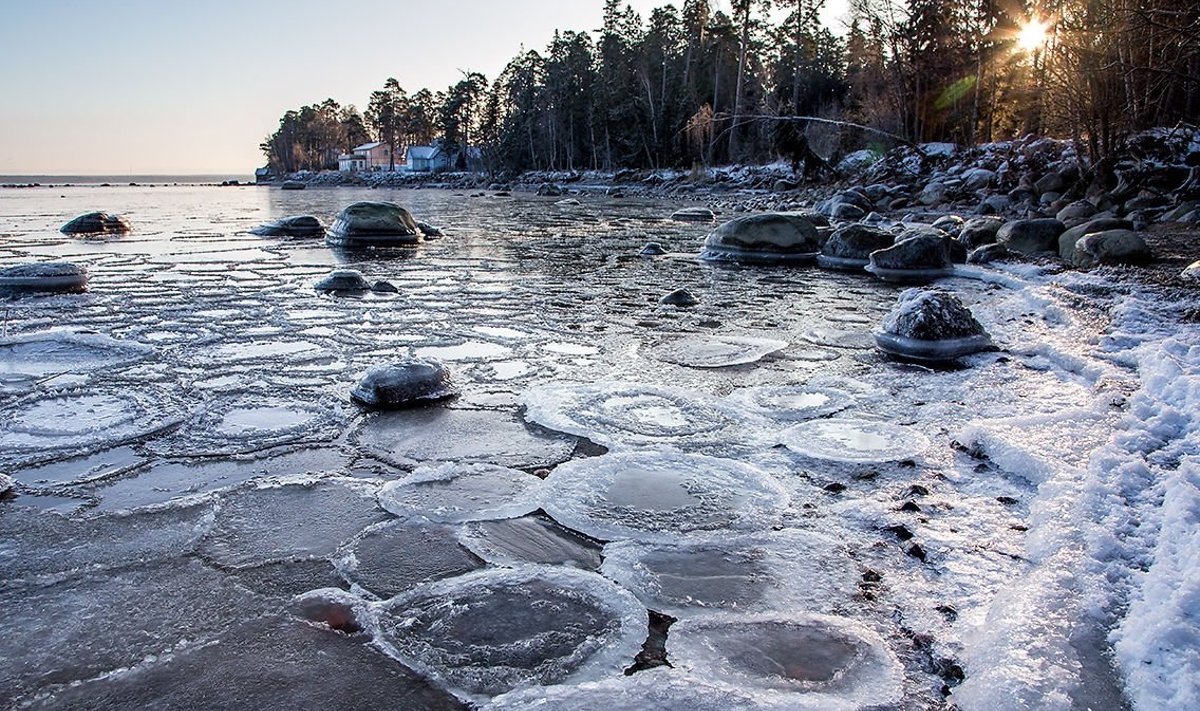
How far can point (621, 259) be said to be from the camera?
10.4 metres

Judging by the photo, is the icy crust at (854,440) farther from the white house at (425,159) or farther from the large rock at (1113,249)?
the white house at (425,159)

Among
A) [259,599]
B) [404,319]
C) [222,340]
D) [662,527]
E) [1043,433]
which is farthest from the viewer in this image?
[404,319]

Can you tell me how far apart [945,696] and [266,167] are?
12967 cm

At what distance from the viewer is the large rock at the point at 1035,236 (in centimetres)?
977

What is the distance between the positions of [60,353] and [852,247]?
8393 mm

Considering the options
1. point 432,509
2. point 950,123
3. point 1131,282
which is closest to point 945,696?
point 432,509

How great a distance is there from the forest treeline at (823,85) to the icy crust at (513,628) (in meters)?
5.88

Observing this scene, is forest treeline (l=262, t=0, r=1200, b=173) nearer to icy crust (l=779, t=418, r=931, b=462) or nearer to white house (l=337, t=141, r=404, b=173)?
icy crust (l=779, t=418, r=931, b=462)

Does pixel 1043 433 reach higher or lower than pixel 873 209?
lower

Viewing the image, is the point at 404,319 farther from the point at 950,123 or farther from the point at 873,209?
the point at 950,123

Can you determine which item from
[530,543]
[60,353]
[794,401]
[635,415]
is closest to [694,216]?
[794,401]

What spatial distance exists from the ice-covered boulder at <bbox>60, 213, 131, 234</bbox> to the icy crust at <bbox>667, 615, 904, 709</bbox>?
16614mm

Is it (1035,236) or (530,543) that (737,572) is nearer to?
(530,543)

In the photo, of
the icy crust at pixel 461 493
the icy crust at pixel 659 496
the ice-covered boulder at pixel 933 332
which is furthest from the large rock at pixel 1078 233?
the icy crust at pixel 461 493
